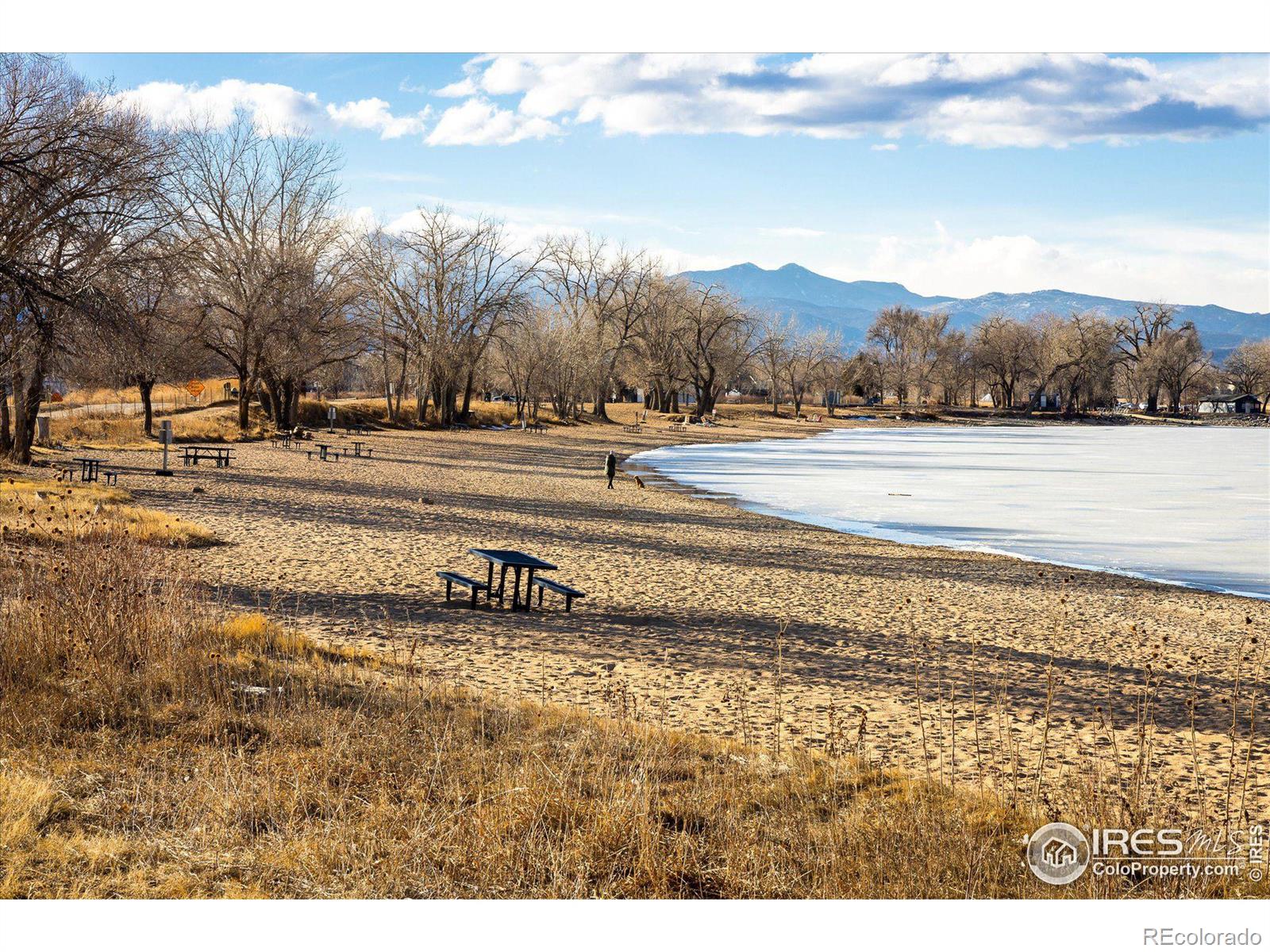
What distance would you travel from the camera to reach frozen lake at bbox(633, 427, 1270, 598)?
2277 centimetres

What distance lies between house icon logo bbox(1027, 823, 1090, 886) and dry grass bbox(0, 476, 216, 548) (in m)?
9.36

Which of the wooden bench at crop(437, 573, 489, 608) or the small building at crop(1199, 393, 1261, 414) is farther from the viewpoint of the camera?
the small building at crop(1199, 393, 1261, 414)

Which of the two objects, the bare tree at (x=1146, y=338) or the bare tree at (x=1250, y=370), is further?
the bare tree at (x=1250, y=370)

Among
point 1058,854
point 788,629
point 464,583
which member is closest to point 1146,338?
point 788,629

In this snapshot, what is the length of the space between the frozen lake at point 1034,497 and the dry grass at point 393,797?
14760 millimetres

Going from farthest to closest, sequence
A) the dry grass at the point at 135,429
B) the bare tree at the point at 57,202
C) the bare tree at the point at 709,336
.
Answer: the bare tree at the point at 709,336, the dry grass at the point at 135,429, the bare tree at the point at 57,202

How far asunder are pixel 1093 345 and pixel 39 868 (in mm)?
148456

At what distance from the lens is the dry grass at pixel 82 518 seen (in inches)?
542

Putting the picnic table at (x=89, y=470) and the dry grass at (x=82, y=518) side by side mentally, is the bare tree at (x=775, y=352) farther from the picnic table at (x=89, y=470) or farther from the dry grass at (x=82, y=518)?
the dry grass at (x=82, y=518)

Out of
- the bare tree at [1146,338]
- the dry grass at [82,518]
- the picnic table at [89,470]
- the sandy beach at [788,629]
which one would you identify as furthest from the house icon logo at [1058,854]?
the bare tree at [1146,338]

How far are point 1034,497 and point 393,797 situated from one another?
3264cm

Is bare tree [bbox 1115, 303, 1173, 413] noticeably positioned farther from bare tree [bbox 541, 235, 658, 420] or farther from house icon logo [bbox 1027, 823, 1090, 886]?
house icon logo [bbox 1027, 823, 1090, 886]

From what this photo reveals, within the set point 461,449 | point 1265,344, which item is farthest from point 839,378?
point 461,449

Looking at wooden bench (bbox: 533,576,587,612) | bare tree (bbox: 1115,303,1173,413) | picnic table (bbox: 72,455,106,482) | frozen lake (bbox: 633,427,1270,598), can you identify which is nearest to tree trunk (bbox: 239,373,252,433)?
frozen lake (bbox: 633,427,1270,598)
